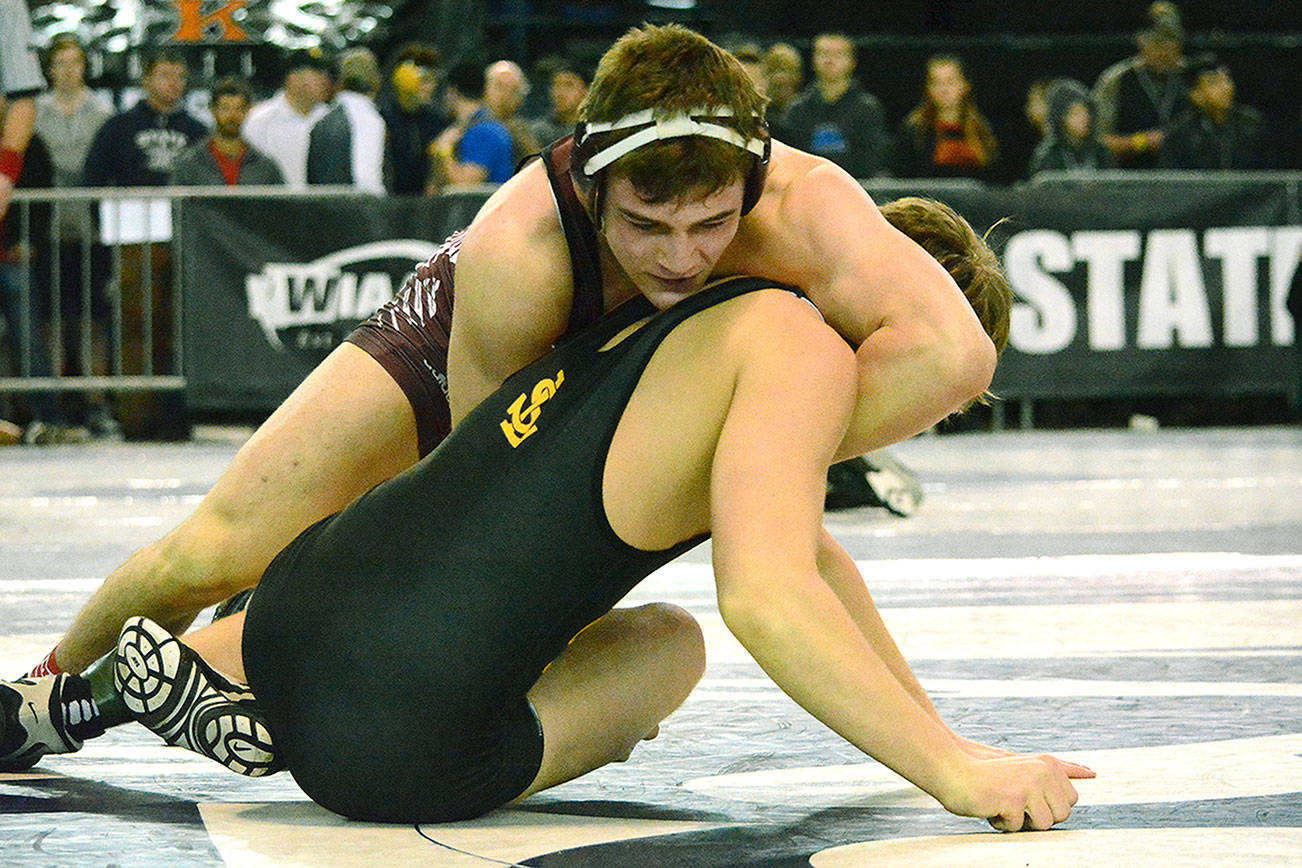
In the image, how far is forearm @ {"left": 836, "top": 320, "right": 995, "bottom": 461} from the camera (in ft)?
8.29

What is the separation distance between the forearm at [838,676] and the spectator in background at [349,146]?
7361 millimetres

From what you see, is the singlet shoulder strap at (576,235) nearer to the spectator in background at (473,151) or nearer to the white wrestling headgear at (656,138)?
the white wrestling headgear at (656,138)

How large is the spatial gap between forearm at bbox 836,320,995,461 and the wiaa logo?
6.75 metres

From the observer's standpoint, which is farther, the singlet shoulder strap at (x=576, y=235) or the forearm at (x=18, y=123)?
the forearm at (x=18, y=123)

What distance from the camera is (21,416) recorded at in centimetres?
991

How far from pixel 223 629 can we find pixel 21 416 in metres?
7.55

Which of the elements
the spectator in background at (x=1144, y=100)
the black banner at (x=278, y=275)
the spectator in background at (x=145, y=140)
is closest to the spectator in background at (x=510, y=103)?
the black banner at (x=278, y=275)

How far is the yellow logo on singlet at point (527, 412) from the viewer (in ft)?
7.99

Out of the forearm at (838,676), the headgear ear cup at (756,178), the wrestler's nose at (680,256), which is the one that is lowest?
the forearm at (838,676)

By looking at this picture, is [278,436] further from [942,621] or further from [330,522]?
[942,621]

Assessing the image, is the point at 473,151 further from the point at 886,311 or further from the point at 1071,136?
the point at 886,311

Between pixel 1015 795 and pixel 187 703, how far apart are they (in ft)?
3.37

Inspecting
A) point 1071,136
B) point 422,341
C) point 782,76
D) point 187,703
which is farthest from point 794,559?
point 1071,136

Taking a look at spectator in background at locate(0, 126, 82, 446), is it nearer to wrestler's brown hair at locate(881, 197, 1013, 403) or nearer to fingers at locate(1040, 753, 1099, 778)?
wrestler's brown hair at locate(881, 197, 1013, 403)
